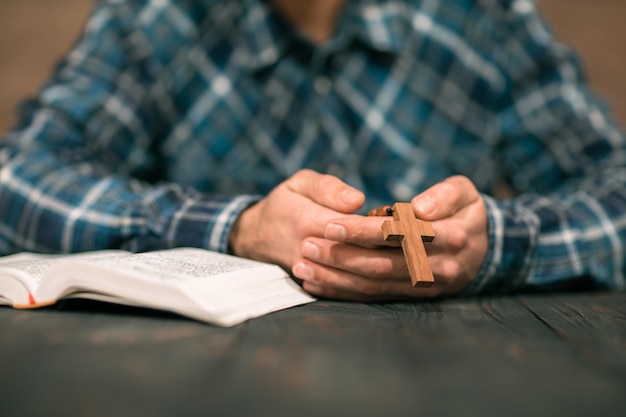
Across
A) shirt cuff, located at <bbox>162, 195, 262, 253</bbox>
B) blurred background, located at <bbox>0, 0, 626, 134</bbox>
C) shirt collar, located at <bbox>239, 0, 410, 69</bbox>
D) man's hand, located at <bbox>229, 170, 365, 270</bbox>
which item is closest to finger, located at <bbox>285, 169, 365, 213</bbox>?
man's hand, located at <bbox>229, 170, 365, 270</bbox>

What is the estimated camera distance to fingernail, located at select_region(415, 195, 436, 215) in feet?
1.72

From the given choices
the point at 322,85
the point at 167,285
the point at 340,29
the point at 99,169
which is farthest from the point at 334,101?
the point at 167,285

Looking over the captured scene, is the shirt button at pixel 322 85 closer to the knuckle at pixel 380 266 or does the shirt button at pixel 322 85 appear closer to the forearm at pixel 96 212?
the forearm at pixel 96 212

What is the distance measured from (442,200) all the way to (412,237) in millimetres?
81

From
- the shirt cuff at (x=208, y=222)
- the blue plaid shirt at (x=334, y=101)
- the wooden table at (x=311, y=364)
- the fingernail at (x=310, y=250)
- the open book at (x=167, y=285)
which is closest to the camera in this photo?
the wooden table at (x=311, y=364)

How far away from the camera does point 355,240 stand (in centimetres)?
51

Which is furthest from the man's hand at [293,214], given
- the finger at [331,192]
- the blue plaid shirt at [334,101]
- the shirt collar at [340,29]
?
the shirt collar at [340,29]

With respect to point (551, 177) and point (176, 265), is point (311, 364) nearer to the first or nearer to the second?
point (176, 265)

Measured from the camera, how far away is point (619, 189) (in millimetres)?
798

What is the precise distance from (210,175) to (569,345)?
2.43ft

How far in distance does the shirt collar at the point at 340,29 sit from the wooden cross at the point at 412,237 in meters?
0.60

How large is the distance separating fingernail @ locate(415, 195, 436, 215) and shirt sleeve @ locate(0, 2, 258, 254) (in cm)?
22

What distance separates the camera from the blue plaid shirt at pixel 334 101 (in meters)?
0.98

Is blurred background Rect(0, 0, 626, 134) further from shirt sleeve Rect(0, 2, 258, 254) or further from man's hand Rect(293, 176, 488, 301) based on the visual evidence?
man's hand Rect(293, 176, 488, 301)
